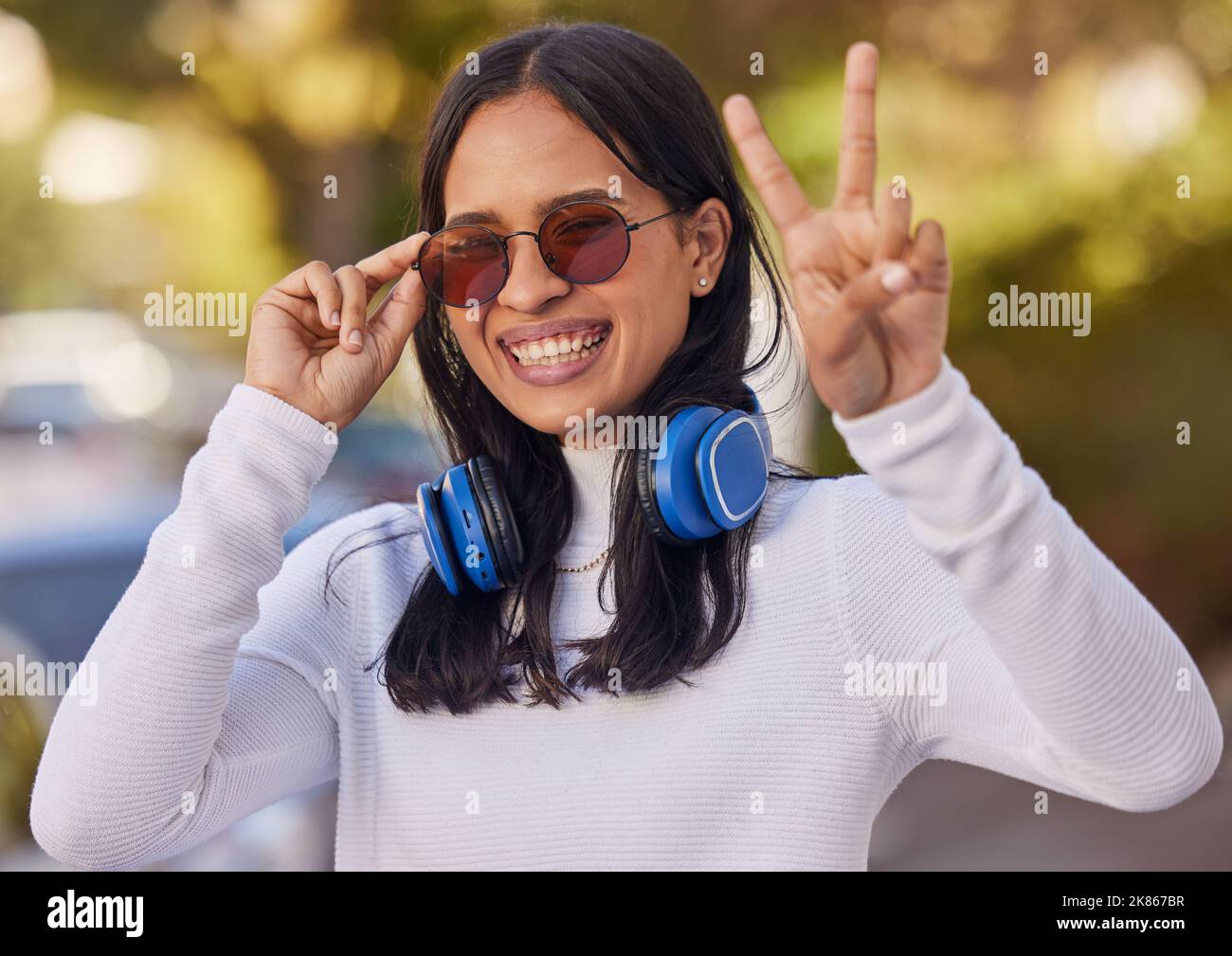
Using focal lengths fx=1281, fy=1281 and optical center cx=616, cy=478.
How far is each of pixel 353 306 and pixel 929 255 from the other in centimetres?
99

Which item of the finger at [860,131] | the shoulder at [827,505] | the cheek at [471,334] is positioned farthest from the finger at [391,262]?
the finger at [860,131]

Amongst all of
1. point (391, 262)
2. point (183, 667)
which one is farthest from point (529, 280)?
point (183, 667)

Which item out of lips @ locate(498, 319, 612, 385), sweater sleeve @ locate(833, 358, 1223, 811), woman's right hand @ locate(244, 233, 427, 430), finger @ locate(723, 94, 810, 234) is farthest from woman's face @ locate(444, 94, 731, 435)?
sweater sleeve @ locate(833, 358, 1223, 811)

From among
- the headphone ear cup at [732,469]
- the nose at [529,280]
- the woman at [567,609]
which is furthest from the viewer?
the nose at [529,280]

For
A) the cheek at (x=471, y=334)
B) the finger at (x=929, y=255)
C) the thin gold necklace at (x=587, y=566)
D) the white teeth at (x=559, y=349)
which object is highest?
the cheek at (x=471, y=334)

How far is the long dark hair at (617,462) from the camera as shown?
1.91 m

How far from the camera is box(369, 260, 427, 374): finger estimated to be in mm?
2078

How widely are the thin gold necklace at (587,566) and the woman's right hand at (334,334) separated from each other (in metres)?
0.41

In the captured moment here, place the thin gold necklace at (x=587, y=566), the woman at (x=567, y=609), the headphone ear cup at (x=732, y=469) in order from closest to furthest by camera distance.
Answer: the woman at (x=567, y=609)
the headphone ear cup at (x=732, y=469)
the thin gold necklace at (x=587, y=566)

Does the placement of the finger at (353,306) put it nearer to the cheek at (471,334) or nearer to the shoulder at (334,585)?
the cheek at (471,334)

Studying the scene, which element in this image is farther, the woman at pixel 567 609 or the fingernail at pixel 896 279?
the woman at pixel 567 609

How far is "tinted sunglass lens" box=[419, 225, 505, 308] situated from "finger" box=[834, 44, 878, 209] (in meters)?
0.67

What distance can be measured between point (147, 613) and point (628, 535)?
0.71 metres

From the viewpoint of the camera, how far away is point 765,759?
1.82 m
